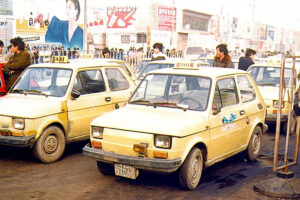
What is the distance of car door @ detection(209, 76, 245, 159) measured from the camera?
19.1ft

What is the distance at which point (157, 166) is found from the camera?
16.5 feet

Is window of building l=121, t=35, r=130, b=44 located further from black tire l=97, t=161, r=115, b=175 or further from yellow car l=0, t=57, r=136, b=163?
black tire l=97, t=161, r=115, b=175

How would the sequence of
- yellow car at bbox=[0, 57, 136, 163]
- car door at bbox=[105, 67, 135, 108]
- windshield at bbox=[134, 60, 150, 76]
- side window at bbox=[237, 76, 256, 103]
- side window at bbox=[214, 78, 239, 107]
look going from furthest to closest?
windshield at bbox=[134, 60, 150, 76], car door at bbox=[105, 67, 135, 108], side window at bbox=[237, 76, 256, 103], yellow car at bbox=[0, 57, 136, 163], side window at bbox=[214, 78, 239, 107]

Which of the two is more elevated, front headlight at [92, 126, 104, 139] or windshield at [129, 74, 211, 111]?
windshield at [129, 74, 211, 111]

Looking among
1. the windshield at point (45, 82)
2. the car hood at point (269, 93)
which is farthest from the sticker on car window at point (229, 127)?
the car hood at point (269, 93)

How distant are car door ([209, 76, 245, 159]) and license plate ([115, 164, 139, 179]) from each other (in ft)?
3.96

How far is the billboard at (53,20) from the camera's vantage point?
77.9ft

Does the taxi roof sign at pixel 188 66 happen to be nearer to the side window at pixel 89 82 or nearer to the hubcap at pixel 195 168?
the hubcap at pixel 195 168

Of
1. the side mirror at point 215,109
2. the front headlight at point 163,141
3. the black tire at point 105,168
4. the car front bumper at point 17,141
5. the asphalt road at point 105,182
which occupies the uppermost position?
the side mirror at point 215,109

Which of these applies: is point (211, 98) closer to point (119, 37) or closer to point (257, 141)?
point (257, 141)

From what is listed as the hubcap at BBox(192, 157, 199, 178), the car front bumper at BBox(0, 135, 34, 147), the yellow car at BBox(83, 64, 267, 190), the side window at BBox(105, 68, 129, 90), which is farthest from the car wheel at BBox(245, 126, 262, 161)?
the car front bumper at BBox(0, 135, 34, 147)

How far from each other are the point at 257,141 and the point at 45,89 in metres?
3.86

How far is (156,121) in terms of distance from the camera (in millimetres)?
5324

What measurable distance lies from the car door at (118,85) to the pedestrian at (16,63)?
211 cm
